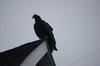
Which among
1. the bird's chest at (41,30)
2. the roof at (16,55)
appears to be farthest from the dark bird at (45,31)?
the roof at (16,55)

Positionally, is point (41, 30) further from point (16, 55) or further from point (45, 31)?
point (16, 55)

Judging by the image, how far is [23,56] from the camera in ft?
10.5

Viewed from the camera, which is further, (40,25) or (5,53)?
(40,25)

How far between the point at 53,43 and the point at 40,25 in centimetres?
72

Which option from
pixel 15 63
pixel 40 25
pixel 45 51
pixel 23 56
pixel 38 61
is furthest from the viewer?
pixel 40 25

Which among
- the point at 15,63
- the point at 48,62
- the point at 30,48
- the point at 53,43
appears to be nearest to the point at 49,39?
the point at 53,43

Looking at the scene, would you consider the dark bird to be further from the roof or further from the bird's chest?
the roof

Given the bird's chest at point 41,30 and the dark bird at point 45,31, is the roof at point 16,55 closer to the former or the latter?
the dark bird at point 45,31

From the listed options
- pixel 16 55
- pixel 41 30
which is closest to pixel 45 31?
pixel 41 30

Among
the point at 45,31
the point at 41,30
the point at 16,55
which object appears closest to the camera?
the point at 16,55

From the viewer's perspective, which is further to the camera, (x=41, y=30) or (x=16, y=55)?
(x=41, y=30)

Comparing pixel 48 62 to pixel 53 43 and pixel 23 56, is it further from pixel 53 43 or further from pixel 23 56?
pixel 23 56

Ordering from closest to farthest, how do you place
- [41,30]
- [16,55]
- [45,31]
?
[16,55], [45,31], [41,30]

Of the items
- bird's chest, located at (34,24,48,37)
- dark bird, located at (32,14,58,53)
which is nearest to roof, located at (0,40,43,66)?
dark bird, located at (32,14,58,53)
